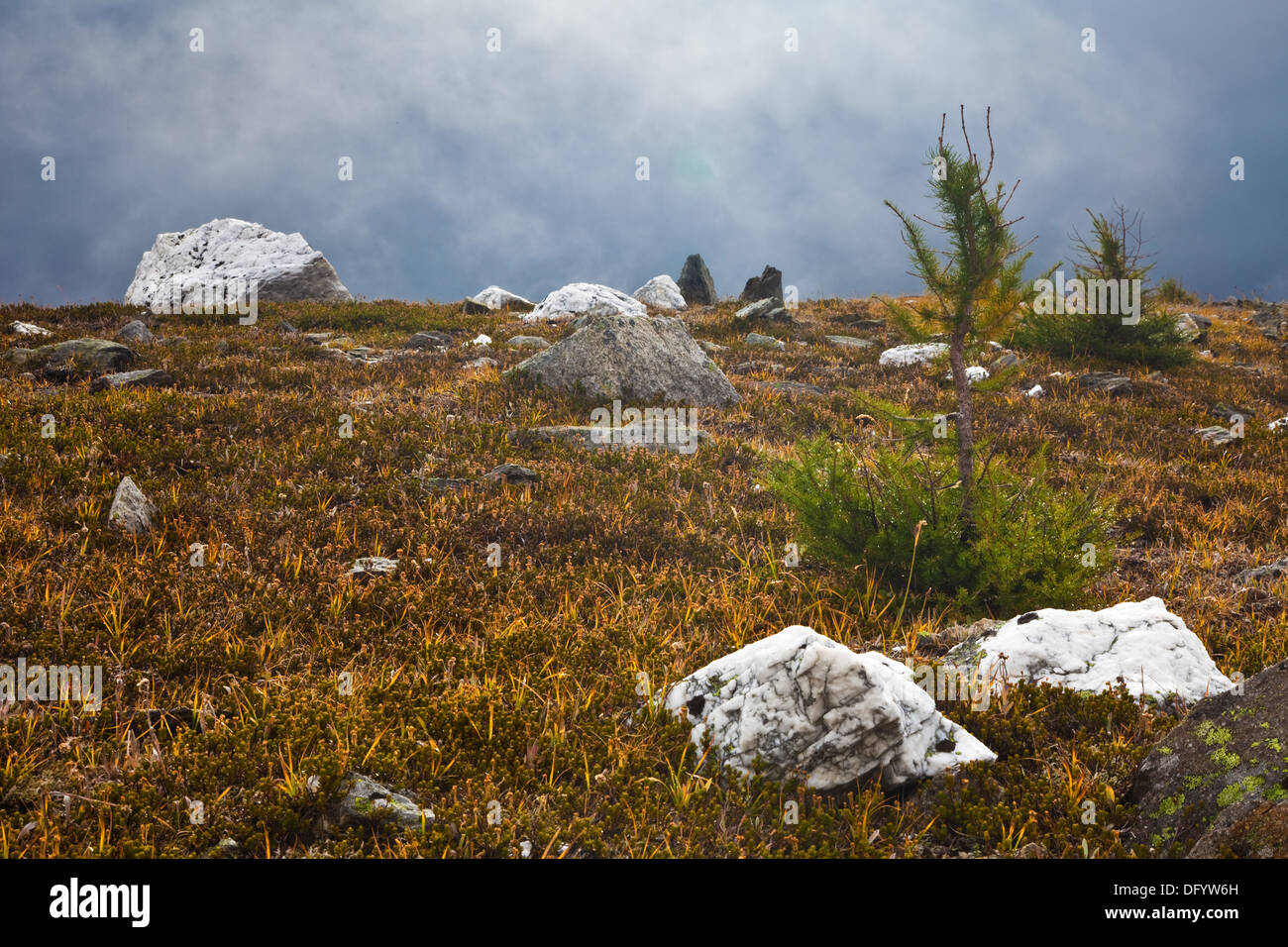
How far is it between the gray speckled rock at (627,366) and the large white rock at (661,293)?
1481 cm

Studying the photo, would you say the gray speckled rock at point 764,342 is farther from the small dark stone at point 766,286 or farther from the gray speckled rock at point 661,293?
the small dark stone at point 766,286

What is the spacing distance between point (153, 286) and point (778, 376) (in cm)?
2091

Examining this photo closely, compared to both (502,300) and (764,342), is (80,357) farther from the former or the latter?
(502,300)

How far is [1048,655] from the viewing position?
4652mm

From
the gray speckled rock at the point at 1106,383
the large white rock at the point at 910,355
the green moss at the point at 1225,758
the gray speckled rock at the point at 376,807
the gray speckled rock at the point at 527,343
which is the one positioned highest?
the gray speckled rock at the point at 527,343

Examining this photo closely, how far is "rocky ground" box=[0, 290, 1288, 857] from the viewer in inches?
127

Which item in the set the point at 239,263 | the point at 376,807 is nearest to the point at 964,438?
the point at 376,807

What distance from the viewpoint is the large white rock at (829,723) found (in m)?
3.56

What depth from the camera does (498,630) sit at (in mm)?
5102

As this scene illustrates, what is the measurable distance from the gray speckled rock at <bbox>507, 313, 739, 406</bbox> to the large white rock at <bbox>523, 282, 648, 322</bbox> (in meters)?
9.31

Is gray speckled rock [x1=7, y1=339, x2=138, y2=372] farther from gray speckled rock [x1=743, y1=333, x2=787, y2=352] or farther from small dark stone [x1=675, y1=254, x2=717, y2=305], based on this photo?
small dark stone [x1=675, y1=254, x2=717, y2=305]

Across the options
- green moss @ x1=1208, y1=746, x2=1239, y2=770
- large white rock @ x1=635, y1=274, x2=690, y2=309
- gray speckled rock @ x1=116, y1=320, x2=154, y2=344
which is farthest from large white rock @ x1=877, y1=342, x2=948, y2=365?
gray speckled rock @ x1=116, y1=320, x2=154, y2=344

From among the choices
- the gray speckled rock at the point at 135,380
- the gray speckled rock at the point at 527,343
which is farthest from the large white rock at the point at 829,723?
the gray speckled rock at the point at 527,343
